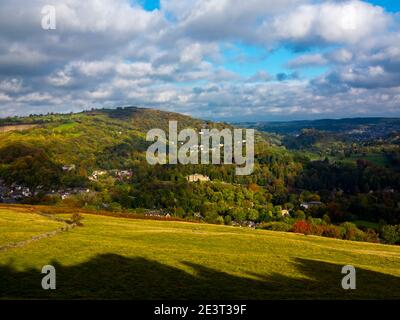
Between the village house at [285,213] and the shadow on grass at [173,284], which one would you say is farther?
the village house at [285,213]

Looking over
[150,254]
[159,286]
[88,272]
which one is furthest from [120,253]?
[159,286]

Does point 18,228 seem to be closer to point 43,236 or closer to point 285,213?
point 43,236

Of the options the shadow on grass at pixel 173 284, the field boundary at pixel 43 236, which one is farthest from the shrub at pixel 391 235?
the field boundary at pixel 43 236

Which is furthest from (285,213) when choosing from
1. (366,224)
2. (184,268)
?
(184,268)

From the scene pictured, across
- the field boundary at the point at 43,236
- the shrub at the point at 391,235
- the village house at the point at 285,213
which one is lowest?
the village house at the point at 285,213

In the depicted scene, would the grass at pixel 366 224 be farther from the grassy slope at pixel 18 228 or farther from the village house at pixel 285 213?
the grassy slope at pixel 18 228

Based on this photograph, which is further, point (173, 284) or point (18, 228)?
point (18, 228)
